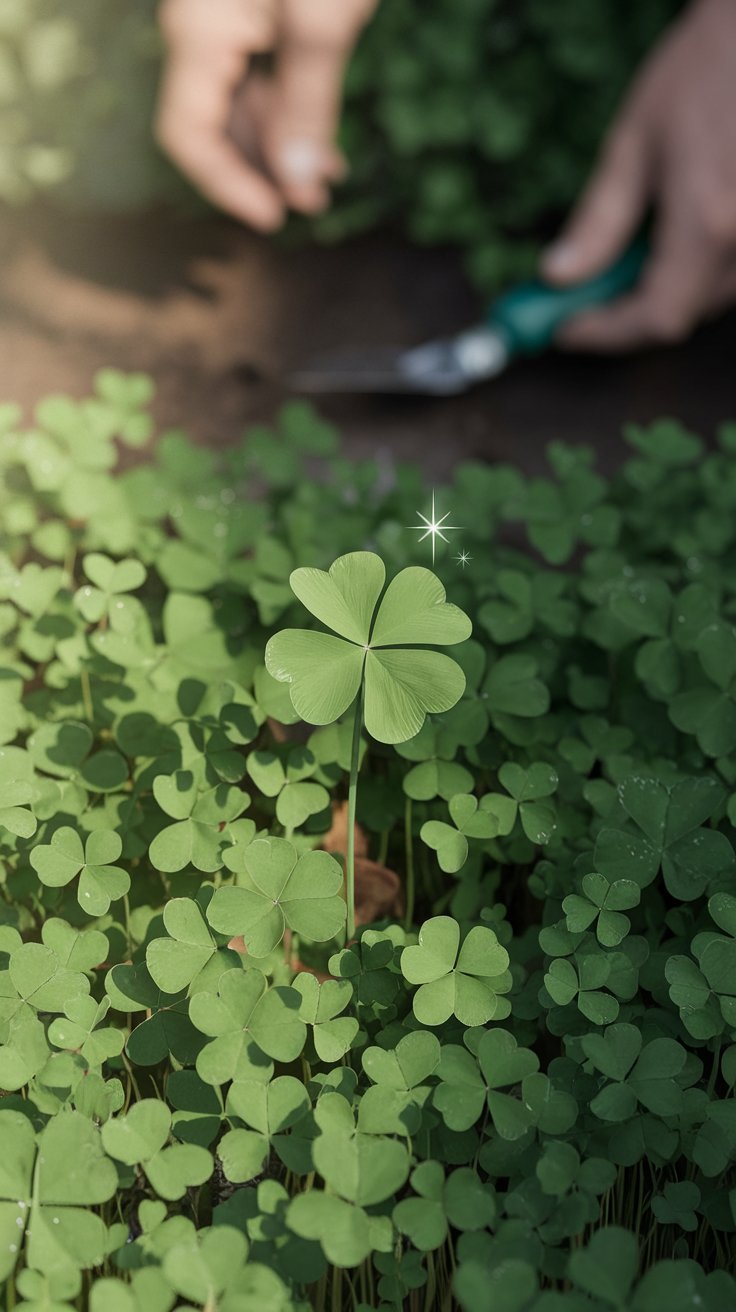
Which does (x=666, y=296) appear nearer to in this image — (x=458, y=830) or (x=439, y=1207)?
(x=458, y=830)

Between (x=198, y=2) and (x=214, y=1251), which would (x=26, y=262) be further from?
(x=214, y=1251)

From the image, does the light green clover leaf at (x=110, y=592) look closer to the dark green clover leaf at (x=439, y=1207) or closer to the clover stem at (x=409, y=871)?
the clover stem at (x=409, y=871)

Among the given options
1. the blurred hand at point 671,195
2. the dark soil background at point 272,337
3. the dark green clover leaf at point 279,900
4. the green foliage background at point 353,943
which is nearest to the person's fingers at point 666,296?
the blurred hand at point 671,195

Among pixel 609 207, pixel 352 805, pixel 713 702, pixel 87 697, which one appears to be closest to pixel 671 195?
pixel 609 207

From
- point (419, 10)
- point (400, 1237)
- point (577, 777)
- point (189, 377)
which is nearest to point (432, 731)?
point (577, 777)

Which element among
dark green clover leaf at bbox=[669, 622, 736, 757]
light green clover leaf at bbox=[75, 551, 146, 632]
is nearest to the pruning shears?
light green clover leaf at bbox=[75, 551, 146, 632]

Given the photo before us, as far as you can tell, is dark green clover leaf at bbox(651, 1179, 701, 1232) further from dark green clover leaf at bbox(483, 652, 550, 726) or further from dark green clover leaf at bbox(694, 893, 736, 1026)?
dark green clover leaf at bbox(483, 652, 550, 726)
